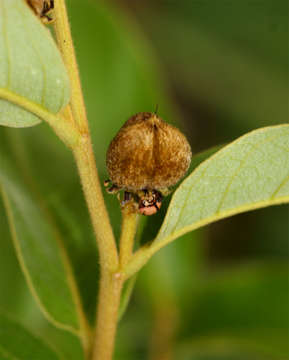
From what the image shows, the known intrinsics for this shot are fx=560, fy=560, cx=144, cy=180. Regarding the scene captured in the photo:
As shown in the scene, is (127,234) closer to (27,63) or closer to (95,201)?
(95,201)

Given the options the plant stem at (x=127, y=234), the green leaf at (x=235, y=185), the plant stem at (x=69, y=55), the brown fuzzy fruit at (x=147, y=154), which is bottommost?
the plant stem at (x=127, y=234)

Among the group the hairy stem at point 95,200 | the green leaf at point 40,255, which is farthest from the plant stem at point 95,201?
the green leaf at point 40,255

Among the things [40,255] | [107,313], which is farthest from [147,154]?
[40,255]

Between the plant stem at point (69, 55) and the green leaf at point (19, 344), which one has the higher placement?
the plant stem at point (69, 55)

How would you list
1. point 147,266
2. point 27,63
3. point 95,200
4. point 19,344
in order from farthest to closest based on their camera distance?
point 147,266 < point 19,344 < point 95,200 < point 27,63

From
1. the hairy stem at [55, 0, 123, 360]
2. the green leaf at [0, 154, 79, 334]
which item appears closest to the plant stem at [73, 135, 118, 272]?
the hairy stem at [55, 0, 123, 360]

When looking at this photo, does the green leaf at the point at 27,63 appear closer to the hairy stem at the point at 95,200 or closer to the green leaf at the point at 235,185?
the hairy stem at the point at 95,200

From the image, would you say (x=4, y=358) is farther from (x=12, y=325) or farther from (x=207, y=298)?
(x=207, y=298)
